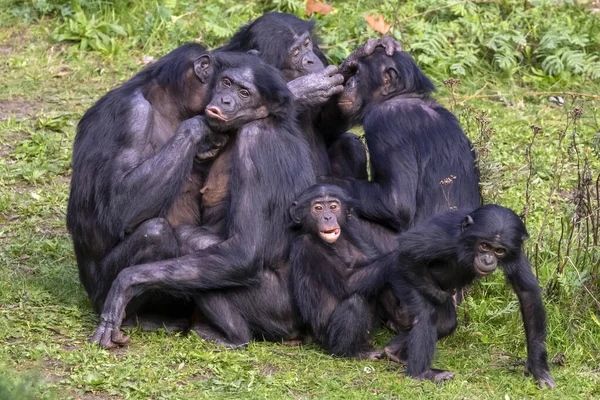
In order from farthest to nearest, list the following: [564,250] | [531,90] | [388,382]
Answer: [531,90] < [564,250] < [388,382]

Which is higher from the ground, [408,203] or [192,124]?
[192,124]

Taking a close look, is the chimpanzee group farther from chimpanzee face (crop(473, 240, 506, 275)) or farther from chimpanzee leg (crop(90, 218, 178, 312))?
chimpanzee face (crop(473, 240, 506, 275))

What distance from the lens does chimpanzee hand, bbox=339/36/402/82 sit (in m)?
8.03

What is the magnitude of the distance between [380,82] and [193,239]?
6.16ft

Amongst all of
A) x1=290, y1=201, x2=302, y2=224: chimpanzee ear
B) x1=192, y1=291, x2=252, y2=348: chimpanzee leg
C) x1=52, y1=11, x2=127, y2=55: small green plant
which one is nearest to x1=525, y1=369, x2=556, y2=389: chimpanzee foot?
x1=290, y1=201, x2=302, y2=224: chimpanzee ear

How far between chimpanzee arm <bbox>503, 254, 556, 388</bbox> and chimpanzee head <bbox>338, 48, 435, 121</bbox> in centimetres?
189

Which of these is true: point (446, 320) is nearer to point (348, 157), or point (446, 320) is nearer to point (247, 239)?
point (247, 239)

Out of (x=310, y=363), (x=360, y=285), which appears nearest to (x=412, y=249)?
(x=360, y=285)

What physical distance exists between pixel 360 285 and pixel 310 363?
0.61 meters

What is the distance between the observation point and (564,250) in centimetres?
831

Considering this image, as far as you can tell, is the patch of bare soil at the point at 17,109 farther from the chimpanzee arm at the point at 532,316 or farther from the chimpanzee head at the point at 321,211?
the chimpanzee arm at the point at 532,316

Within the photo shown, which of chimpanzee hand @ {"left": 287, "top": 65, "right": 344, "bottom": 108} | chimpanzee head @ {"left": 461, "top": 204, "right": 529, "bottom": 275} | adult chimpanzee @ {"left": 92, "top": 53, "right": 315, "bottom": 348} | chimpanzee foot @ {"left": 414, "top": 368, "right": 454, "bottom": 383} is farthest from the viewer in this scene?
chimpanzee hand @ {"left": 287, "top": 65, "right": 344, "bottom": 108}

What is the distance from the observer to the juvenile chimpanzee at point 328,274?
707 centimetres

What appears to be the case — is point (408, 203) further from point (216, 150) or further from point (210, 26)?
point (210, 26)
